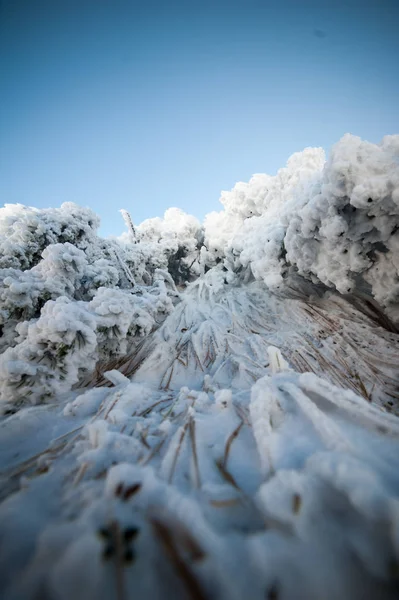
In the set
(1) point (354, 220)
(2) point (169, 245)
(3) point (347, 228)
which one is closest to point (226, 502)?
(3) point (347, 228)

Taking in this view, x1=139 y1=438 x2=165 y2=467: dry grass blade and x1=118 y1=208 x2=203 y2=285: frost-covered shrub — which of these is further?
x1=118 y1=208 x2=203 y2=285: frost-covered shrub

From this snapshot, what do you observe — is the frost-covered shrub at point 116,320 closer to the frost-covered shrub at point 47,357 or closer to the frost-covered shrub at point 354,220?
the frost-covered shrub at point 47,357

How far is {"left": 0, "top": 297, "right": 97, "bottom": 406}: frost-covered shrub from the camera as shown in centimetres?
247

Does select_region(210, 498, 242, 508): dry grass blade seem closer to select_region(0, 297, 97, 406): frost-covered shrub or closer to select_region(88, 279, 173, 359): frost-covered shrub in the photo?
select_region(0, 297, 97, 406): frost-covered shrub

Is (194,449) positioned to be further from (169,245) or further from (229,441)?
(169,245)

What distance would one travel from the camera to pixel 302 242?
12.0 feet

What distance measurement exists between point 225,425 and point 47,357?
2.48 m

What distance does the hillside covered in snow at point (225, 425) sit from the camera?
0.70 m

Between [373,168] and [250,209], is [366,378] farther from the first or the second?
[250,209]

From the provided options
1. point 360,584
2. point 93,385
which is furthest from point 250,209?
point 360,584

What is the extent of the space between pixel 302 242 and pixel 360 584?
3.76 m

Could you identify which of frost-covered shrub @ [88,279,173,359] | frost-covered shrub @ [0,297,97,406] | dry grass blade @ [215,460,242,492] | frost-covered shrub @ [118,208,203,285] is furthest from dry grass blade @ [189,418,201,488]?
frost-covered shrub @ [118,208,203,285]

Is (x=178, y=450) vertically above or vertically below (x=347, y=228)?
below

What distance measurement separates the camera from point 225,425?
161 cm
